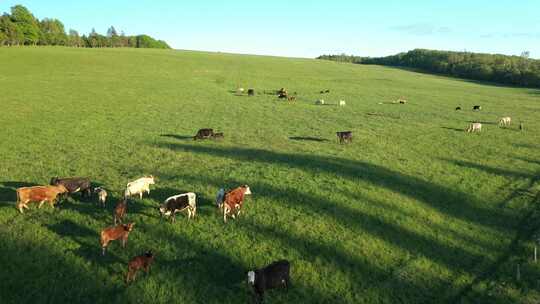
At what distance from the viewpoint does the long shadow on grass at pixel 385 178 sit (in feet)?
56.9

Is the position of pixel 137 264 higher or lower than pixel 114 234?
lower

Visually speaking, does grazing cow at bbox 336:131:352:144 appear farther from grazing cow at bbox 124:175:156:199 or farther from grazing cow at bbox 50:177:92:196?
grazing cow at bbox 50:177:92:196

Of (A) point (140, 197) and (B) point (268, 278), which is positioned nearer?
(B) point (268, 278)

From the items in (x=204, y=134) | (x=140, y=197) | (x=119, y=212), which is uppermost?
(x=204, y=134)

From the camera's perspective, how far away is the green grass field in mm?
11789

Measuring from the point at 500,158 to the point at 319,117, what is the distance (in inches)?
678

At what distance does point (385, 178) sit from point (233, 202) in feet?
30.3

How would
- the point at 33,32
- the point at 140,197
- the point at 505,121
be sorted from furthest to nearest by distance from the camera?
the point at 33,32 < the point at 505,121 < the point at 140,197

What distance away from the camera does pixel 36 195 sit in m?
15.5

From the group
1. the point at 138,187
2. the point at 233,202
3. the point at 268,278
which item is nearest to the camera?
the point at 268,278

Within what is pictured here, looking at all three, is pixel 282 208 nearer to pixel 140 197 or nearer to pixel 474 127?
pixel 140 197

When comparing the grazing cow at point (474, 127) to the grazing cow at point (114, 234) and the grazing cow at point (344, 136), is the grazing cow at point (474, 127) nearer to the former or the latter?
Result: the grazing cow at point (344, 136)

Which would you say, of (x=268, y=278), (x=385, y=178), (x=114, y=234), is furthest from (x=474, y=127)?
(x=114, y=234)

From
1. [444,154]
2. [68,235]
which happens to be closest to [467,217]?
[444,154]
